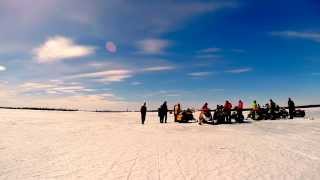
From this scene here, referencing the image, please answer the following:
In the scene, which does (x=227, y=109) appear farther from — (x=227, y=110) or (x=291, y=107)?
(x=291, y=107)

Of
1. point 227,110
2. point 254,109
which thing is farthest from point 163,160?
point 254,109

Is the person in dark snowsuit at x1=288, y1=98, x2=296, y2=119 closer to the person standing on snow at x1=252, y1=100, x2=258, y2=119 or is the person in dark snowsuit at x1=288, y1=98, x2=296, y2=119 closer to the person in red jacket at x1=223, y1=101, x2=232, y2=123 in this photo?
the person standing on snow at x1=252, y1=100, x2=258, y2=119

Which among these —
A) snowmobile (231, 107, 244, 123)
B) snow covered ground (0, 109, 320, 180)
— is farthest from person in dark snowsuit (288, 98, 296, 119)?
snow covered ground (0, 109, 320, 180)

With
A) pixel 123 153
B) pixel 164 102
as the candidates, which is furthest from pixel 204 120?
pixel 123 153

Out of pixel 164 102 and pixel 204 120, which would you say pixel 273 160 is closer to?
pixel 204 120

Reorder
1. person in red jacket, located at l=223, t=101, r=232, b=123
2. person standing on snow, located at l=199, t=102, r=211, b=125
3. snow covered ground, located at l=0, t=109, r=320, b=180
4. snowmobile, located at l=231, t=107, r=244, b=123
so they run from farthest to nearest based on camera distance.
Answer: snowmobile, located at l=231, t=107, r=244, b=123 → person in red jacket, located at l=223, t=101, r=232, b=123 → person standing on snow, located at l=199, t=102, r=211, b=125 → snow covered ground, located at l=0, t=109, r=320, b=180

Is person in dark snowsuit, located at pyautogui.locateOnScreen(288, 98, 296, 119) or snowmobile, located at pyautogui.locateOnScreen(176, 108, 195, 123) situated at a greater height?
person in dark snowsuit, located at pyautogui.locateOnScreen(288, 98, 296, 119)

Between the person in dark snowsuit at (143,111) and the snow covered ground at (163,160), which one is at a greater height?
the person in dark snowsuit at (143,111)

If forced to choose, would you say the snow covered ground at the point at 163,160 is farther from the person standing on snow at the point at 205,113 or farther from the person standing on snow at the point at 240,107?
the person standing on snow at the point at 240,107

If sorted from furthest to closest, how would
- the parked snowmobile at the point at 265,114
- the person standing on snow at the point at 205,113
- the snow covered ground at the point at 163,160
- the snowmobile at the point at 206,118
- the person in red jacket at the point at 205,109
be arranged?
the parked snowmobile at the point at 265,114 → the person in red jacket at the point at 205,109 → the person standing on snow at the point at 205,113 → the snowmobile at the point at 206,118 → the snow covered ground at the point at 163,160

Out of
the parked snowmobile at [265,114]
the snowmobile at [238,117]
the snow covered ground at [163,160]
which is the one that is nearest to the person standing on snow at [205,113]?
the snowmobile at [238,117]

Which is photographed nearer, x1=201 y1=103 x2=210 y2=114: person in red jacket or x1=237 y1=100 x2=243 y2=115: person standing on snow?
x1=201 y1=103 x2=210 y2=114: person in red jacket

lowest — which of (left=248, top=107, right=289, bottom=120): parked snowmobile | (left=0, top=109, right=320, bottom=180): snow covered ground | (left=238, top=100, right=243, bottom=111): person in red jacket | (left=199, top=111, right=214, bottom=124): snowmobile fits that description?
(left=0, top=109, right=320, bottom=180): snow covered ground

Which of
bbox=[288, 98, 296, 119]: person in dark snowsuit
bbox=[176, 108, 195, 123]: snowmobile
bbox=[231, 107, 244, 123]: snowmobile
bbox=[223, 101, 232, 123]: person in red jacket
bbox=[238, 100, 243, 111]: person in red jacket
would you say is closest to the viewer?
bbox=[223, 101, 232, 123]: person in red jacket
